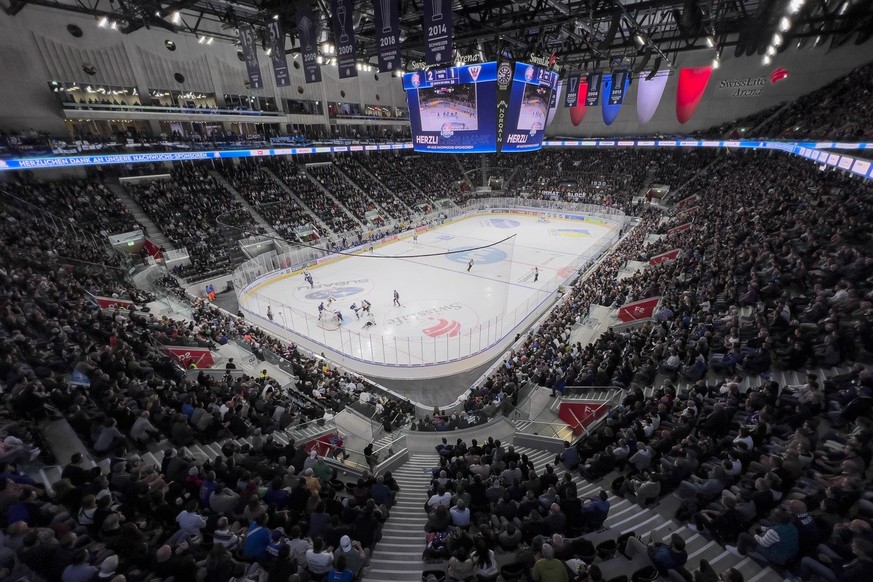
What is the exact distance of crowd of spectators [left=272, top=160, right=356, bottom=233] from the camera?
33.2 metres

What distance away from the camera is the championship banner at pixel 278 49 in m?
14.5

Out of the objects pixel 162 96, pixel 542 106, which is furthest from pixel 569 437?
pixel 162 96

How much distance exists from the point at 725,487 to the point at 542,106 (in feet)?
72.0

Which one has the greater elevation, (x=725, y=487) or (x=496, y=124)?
(x=496, y=124)

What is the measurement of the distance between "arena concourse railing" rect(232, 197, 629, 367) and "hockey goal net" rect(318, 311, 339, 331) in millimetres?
186

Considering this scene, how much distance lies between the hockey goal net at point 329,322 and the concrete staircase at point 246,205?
39.1 feet

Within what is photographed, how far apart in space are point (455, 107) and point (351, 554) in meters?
21.4

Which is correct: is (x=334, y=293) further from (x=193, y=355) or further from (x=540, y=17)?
(x=540, y=17)

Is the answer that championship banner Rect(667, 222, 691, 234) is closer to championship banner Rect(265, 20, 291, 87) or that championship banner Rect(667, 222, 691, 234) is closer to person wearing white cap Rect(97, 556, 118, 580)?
championship banner Rect(265, 20, 291, 87)

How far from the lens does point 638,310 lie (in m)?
14.6

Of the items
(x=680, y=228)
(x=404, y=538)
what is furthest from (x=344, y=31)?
(x=680, y=228)

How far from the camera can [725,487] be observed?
5.66 metres

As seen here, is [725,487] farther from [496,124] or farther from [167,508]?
[496,124]

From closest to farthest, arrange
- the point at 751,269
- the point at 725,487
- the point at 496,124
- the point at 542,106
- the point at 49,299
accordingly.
Answer: the point at 725,487, the point at 49,299, the point at 751,269, the point at 496,124, the point at 542,106
